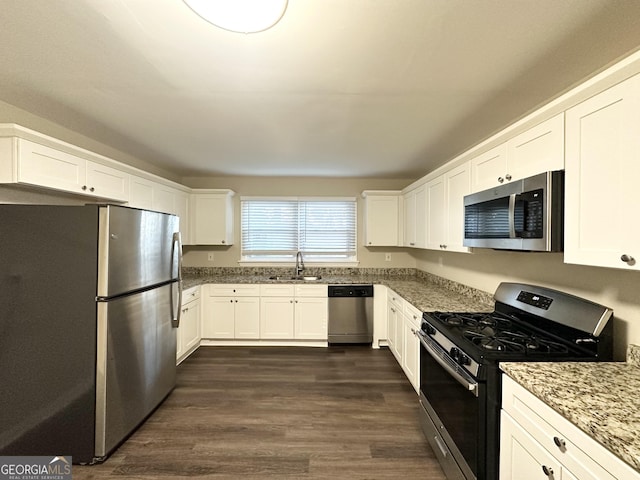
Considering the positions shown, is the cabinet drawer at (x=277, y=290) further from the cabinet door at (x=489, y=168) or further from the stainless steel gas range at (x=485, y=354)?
the cabinet door at (x=489, y=168)

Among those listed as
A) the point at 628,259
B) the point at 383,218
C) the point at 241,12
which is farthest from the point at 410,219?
the point at 241,12

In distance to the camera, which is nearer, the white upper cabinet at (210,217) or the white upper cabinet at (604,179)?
the white upper cabinet at (604,179)

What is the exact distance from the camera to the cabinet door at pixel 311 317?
3.98 m

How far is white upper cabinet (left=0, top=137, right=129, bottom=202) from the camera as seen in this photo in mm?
1795

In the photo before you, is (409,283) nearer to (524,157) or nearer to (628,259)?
(524,157)

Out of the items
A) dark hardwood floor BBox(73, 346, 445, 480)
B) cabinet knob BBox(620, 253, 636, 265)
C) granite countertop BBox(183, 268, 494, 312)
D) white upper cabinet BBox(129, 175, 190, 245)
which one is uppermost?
white upper cabinet BBox(129, 175, 190, 245)

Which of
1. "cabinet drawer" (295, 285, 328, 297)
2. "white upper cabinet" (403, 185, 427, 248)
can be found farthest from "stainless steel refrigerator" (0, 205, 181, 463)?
"white upper cabinet" (403, 185, 427, 248)

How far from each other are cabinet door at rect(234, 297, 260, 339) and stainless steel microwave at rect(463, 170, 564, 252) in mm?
2809

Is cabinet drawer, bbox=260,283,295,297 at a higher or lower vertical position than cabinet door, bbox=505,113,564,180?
lower

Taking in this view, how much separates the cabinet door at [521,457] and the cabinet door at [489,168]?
4.65ft

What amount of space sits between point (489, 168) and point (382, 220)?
229cm

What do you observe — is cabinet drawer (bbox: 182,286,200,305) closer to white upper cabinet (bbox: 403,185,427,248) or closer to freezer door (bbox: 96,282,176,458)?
freezer door (bbox: 96,282,176,458)

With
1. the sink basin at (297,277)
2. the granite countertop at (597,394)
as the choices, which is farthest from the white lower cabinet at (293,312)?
the granite countertop at (597,394)

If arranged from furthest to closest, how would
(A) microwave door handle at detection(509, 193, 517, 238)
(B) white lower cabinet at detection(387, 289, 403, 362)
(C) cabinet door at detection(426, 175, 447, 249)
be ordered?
(B) white lower cabinet at detection(387, 289, 403, 362) → (C) cabinet door at detection(426, 175, 447, 249) → (A) microwave door handle at detection(509, 193, 517, 238)
